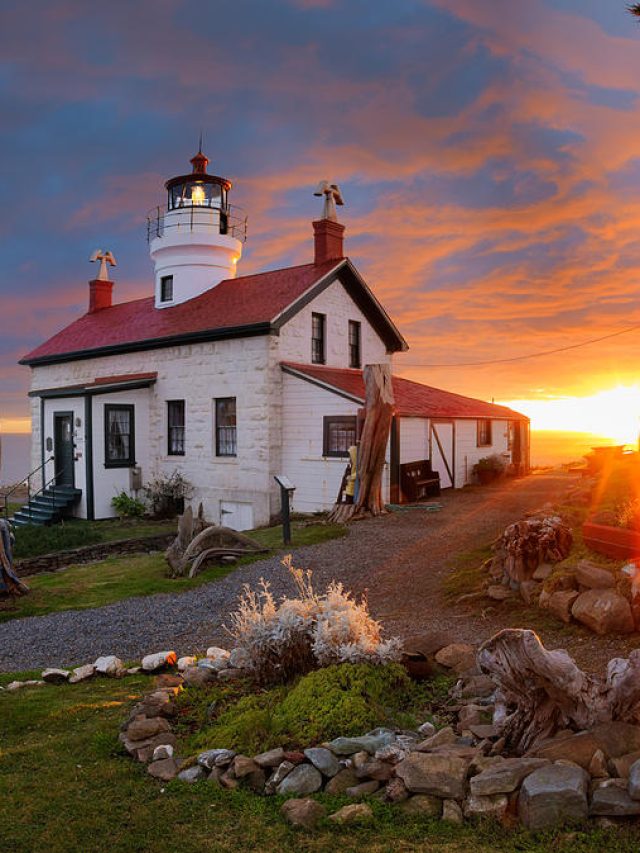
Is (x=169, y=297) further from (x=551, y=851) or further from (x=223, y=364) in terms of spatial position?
(x=551, y=851)

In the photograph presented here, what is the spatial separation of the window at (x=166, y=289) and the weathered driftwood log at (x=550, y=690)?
1003 inches

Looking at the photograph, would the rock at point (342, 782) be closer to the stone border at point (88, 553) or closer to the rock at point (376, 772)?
the rock at point (376, 772)

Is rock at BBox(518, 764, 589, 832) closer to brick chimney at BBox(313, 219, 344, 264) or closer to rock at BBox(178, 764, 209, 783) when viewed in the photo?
rock at BBox(178, 764, 209, 783)

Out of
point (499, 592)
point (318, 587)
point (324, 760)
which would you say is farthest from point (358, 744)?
point (318, 587)

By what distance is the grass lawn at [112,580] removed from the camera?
12.3m

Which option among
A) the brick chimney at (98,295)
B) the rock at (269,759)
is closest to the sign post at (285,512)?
the rock at (269,759)

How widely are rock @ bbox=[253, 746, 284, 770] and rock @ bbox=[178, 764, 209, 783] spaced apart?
422 mm

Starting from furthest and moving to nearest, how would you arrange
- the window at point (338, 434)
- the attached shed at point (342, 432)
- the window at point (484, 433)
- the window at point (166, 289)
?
the window at point (166, 289) → the window at point (484, 433) → the attached shed at point (342, 432) → the window at point (338, 434)

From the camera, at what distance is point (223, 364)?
76.0ft

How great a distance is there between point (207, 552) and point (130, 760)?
843 cm

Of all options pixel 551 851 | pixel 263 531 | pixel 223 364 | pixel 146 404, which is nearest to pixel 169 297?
pixel 146 404

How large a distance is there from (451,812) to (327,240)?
2186cm

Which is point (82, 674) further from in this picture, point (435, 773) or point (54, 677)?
point (435, 773)

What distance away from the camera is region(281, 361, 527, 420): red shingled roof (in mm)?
21531
